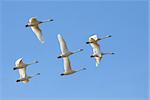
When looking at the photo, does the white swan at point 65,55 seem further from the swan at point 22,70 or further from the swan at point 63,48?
the swan at point 22,70

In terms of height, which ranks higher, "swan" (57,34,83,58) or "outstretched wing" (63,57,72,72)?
"swan" (57,34,83,58)

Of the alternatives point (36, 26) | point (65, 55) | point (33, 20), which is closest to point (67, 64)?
point (65, 55)

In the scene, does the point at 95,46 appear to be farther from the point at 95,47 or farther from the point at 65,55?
the point at 65,55

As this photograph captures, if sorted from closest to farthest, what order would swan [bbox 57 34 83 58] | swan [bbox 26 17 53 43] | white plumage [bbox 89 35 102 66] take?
swan [bbox 57 34 83 58], swan [bbox 26 17 53 43], white plumage [bbox 89 35 102 66]

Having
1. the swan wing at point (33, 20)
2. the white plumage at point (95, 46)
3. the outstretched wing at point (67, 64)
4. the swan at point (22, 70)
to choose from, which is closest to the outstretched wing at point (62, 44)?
the outstretched wing at point (67, 64)

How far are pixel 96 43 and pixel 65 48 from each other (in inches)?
76.0

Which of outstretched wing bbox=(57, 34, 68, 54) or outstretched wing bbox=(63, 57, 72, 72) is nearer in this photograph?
outstretched wing bbox=(57, 34, 68, 54)

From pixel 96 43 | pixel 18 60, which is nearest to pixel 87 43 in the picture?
pixel 96 43

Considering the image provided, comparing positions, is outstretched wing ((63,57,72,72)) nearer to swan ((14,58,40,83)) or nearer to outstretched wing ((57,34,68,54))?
outstretched wing ((57,34,68,54))

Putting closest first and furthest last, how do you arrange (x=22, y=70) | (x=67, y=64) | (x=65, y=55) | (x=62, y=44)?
(x=65, y=55) → (x=62, y=44) → (x=67, y=64) → (x=22, y=70)

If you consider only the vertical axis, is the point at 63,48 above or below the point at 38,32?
below

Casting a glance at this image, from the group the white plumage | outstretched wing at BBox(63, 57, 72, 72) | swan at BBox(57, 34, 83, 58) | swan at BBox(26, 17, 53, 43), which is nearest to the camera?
swan at BBox(57, 34, 83, 58)

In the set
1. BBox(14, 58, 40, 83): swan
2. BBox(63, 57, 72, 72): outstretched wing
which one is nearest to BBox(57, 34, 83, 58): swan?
BBox(63, 57, 72, 72): outstretched wing

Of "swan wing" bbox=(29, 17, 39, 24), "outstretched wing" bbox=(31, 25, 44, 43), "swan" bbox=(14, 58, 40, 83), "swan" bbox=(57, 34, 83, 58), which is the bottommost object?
"swan" bbox=(14, 58, 40, 83)
